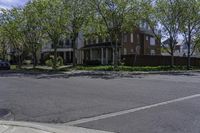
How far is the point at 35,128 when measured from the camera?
9.05 m

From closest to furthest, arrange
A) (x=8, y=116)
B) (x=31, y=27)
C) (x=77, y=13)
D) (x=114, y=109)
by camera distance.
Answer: (x=8, y=116) → (x=114, y=109) → (x=77, y=13) → (x=31, y=27)

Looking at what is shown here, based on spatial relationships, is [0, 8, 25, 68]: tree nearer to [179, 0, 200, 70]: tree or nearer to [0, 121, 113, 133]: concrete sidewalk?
[179, 0, 200, 70]: tree

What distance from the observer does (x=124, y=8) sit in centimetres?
3734

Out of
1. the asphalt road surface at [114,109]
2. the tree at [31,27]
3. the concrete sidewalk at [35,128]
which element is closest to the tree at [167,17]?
the tree at [31,27]

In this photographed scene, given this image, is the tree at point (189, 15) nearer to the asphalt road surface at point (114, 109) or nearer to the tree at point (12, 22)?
the tree at point (12, 22)

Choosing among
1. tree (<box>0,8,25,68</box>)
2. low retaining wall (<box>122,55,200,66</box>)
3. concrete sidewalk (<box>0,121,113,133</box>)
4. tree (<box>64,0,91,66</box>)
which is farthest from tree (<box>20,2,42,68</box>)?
concrete sidewalk (<box>0,121,113,133</box>)

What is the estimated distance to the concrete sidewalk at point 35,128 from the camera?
8.80 meters

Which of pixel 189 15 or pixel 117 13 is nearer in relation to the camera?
pixel 117 13

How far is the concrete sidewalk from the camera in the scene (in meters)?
8.80

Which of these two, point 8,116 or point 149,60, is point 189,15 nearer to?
point 149,60

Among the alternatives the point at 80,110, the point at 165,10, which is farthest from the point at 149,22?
the point at 80,110

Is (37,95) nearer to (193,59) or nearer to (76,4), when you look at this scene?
(76,4)

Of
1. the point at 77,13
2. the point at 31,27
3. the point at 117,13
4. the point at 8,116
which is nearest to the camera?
the point at 8,116

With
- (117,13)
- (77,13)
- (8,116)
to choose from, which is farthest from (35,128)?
(77,13)
